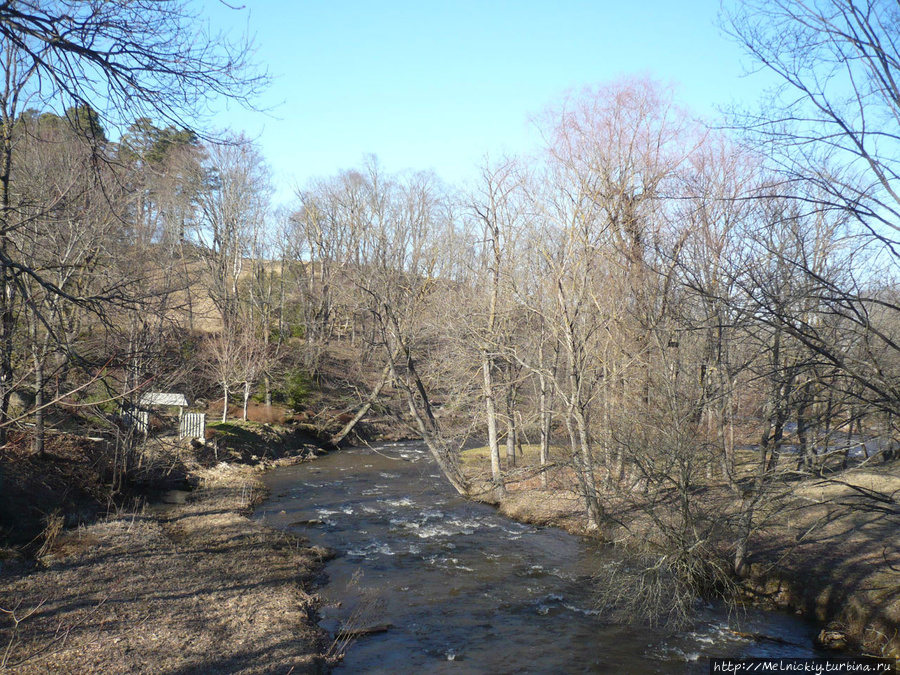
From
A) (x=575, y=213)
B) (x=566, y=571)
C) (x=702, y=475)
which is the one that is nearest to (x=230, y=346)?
(x=575, y=213)

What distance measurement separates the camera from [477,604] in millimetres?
10195

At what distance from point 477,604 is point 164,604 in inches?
191

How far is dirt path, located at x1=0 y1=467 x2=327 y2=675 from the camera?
6770 millimetres

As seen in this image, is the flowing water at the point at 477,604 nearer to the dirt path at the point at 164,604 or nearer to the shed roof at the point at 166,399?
the dirt path at the point at 164,604

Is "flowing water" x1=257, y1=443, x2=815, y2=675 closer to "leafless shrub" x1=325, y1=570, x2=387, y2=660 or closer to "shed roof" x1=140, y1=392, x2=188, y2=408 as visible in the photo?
"leafless shrub" x1=325, y1=570, x2=387, y2=660

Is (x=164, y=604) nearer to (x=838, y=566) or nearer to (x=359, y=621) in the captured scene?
(x=359, y=621)

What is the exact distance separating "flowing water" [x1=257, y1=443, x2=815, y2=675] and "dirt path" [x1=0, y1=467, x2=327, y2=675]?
80 cm

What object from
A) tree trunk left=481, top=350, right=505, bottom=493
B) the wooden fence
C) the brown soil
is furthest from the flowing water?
the wooden fence

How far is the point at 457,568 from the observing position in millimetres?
11945

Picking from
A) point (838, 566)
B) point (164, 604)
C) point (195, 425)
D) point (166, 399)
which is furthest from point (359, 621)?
point (195, 425)

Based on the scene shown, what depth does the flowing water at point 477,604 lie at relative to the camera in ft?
27.2

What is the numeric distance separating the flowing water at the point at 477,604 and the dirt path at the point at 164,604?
2.62ft

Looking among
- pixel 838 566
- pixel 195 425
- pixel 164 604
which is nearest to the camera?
pixel 164 604

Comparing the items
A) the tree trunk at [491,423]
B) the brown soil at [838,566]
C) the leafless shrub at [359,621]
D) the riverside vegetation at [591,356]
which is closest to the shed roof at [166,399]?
the riverside vegetation at [591,356]
